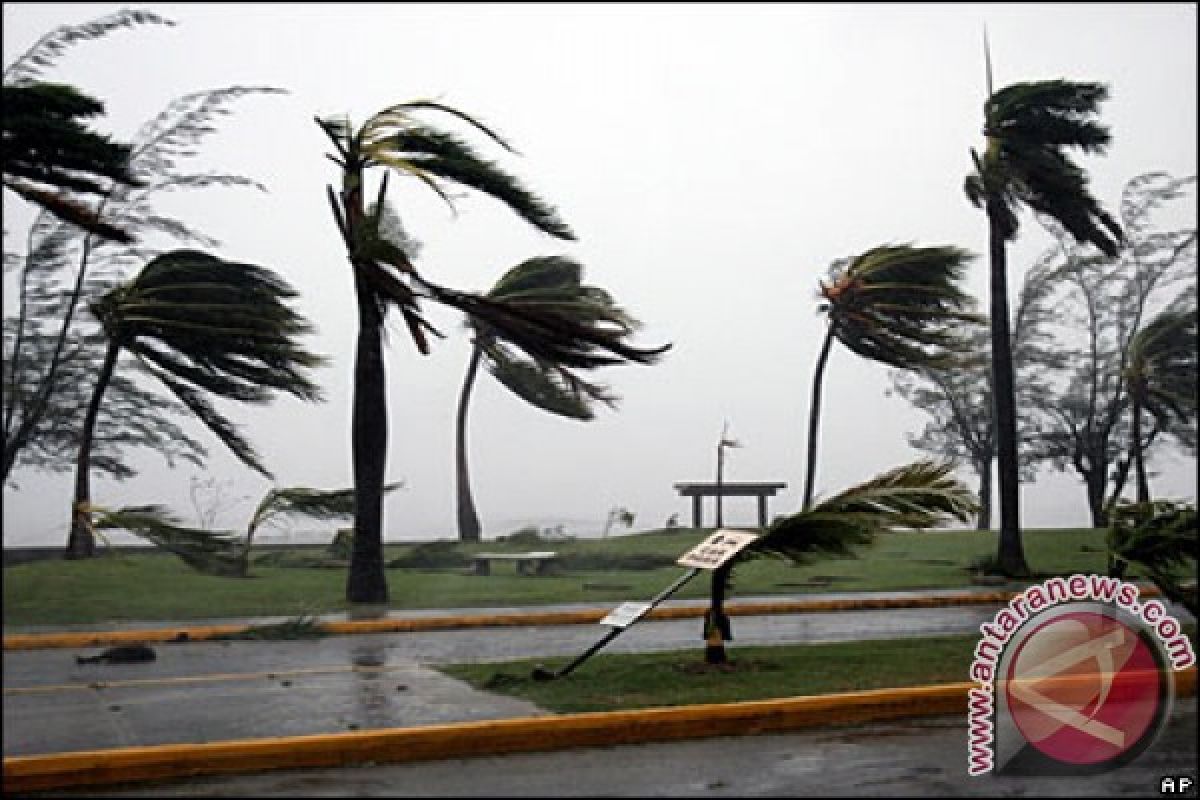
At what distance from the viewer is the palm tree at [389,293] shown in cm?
1305

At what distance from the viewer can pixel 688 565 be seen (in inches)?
388

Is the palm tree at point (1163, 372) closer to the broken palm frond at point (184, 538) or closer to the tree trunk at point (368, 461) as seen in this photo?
the tree trunk at point (368, 461)

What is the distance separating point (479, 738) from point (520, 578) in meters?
11.0

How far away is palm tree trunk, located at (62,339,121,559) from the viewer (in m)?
10.8

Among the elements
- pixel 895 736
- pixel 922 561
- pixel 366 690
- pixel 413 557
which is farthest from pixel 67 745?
pixel 922 561

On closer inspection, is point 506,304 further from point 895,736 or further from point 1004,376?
point 1004,376

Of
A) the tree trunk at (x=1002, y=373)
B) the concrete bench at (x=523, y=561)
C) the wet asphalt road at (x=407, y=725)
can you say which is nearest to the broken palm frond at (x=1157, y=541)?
the wet asphalt road at (x=407, y=725)

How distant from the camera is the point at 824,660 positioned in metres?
10.7

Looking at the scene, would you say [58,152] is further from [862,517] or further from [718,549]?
[862,517]

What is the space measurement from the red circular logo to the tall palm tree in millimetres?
4280

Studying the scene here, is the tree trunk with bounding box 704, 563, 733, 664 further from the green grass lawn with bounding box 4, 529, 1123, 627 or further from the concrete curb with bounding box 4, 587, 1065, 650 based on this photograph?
the concrete curb with bounding box 4, 587, 1065, 650

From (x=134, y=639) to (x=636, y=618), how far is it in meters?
5.24

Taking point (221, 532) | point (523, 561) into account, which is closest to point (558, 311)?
point (221, 532)

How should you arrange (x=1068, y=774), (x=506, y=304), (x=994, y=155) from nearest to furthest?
1. (x=1068, y=774)
2. (x=506, y=304)
3. (x=994, y=155)
